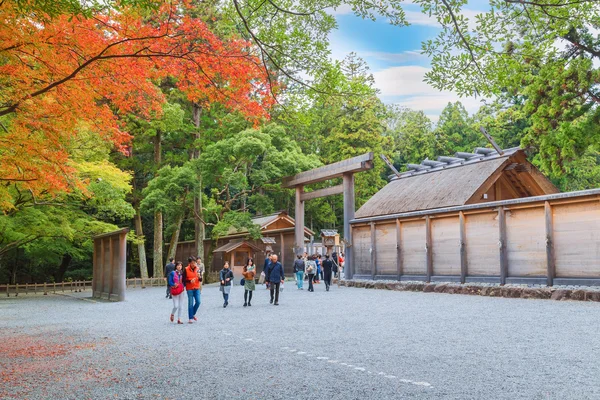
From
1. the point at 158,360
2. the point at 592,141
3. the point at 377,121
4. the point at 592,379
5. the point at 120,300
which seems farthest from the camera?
the point at 377,121

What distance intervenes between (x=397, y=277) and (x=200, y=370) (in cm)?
1371

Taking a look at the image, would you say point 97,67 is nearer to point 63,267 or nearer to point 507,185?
point 507,185

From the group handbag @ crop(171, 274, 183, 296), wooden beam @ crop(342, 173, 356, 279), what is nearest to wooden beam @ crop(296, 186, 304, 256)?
wooden beam @ crop(342, 173, 356, 279)

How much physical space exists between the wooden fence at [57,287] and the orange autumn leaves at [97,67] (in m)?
17.5

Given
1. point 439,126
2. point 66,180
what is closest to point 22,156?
point 66,180

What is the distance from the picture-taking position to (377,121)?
127 ft

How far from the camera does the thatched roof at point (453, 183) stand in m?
20.7

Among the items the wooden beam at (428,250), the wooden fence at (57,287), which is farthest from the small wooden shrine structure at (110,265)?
the wooden beam at (428,250)

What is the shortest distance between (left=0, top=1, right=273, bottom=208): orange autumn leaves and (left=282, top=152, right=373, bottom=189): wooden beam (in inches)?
449

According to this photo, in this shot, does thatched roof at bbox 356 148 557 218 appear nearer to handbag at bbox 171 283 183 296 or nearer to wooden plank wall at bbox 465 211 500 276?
wooden plank wall at bbox 465 211 500 276

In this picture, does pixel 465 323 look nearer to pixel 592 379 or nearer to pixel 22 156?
pixel 592 379

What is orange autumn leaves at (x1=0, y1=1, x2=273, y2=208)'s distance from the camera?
853 cm

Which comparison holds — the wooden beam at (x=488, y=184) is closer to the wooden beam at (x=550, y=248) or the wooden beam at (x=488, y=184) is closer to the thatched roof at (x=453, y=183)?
the thatched roof at (x=453, y=183)

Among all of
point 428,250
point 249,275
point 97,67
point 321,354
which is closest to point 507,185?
point 428,250
